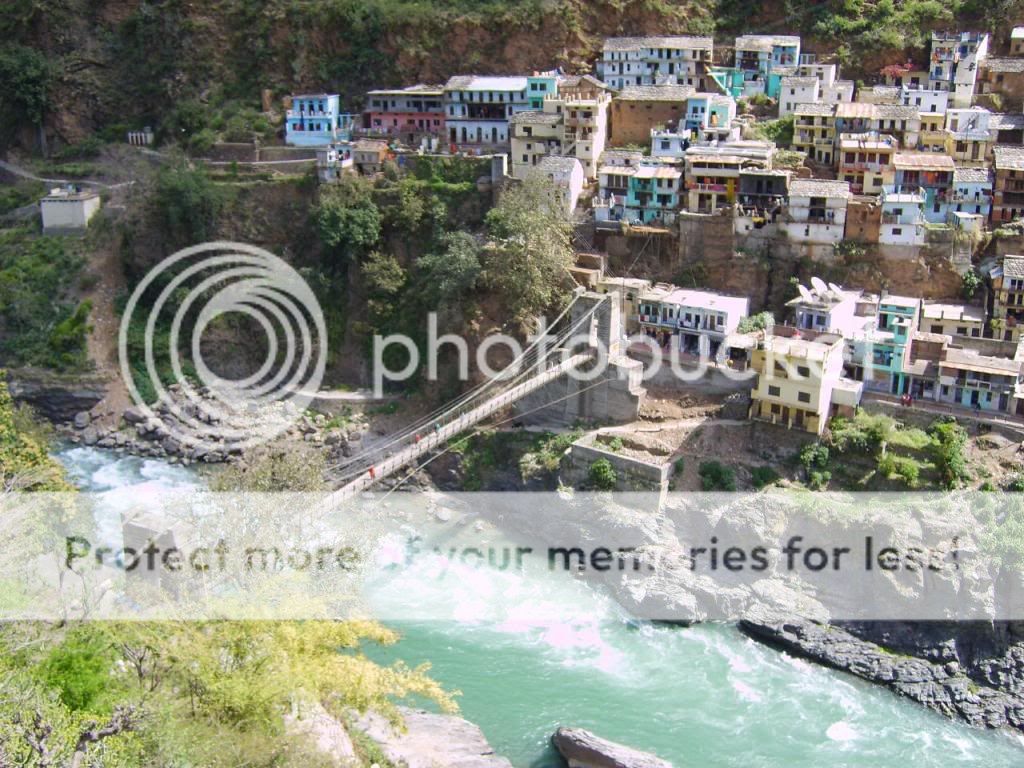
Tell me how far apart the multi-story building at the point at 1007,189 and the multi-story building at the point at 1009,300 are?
193 cm

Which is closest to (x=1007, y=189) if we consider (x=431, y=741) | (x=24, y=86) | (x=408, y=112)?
(x=408, y=112)

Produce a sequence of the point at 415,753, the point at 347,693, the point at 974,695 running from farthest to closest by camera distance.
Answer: the point at 974,695 < the point at 415,753 < the point at 347,693

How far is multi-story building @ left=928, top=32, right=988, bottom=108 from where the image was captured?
88.5ft

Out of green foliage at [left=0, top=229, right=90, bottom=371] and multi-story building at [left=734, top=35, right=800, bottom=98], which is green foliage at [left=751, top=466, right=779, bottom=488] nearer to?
multi-story building at [left=734, top=35, right=800, bottom=98]

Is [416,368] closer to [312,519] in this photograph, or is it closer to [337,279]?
[337,279]

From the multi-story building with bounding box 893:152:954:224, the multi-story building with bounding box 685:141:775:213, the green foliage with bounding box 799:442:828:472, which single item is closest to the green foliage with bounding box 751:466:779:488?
the green foliage with bounding box 799:442:828:472

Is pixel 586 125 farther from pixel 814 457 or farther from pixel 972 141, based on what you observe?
pixel 814 457

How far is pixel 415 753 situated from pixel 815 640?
6.99 m

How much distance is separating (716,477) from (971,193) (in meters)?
9.14

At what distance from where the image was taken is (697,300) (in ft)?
74.6

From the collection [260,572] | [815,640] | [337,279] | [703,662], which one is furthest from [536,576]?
[337,279]

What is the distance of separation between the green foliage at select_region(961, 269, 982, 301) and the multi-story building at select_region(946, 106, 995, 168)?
3.47 metres

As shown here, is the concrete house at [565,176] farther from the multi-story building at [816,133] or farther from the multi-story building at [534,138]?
the multi-story building at [816,133]

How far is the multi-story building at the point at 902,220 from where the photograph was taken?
22839 mm
